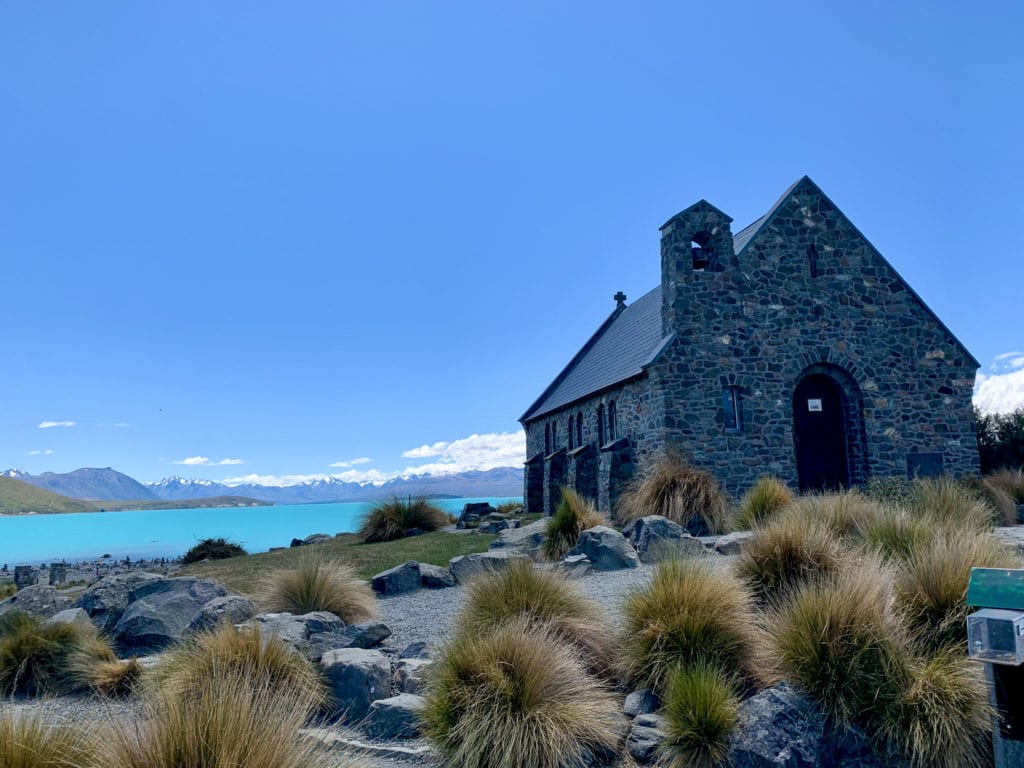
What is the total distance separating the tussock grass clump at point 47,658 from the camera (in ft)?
22.3

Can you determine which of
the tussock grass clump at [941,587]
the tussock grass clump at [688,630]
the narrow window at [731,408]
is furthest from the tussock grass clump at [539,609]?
the narrow window at [731,408]

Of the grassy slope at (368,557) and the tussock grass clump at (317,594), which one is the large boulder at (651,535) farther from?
the tussock grass clump at (317,594)

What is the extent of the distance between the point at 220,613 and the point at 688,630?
203 inches

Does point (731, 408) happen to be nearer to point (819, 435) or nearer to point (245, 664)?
point (819, 435)

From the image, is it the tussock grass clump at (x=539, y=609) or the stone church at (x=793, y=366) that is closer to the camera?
the tussock grass clump at (x=539, y=609)

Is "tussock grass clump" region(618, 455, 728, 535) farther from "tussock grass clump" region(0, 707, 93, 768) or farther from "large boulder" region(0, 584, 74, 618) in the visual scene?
"tussock grass clump" region(0, 707, 93, 768)

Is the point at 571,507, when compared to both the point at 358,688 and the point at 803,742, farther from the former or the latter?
the point at 803,742

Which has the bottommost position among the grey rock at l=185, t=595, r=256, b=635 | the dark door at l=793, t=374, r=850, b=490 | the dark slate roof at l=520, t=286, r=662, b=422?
the grey rock at l=185, t=595, r=256, b=635

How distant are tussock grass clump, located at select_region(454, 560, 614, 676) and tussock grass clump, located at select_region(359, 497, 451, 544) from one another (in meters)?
13.4

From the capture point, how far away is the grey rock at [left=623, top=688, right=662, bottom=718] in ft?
17.4

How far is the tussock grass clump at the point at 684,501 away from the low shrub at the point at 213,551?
44.2ft

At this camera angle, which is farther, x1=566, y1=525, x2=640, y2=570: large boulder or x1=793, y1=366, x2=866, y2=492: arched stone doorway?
x1=793, y1=366, x2=866, y2=492: arched stone doorway

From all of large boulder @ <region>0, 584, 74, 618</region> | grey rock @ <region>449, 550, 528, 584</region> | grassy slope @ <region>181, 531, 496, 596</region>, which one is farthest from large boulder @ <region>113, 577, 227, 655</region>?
grey rock @ <region>449, 550, 528, 584</region>

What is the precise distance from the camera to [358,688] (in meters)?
5.88
